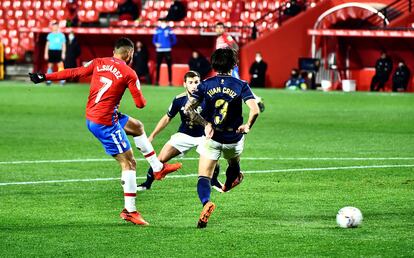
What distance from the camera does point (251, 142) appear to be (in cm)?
2212

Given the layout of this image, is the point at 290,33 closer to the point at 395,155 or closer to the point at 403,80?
the point at 403,80

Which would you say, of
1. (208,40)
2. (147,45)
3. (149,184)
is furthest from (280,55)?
(149,184)

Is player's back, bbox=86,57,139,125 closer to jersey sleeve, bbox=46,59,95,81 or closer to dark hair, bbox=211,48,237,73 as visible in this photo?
jersey sleeve, bbox=46,59,95,81

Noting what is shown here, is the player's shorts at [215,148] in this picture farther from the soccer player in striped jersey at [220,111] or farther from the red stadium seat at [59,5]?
the red stadium seat at [59,5]

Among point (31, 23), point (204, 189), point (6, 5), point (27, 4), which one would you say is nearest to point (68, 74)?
point (204, 189)

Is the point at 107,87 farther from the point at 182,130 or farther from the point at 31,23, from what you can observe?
the point at 31,23

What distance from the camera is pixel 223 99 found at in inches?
452

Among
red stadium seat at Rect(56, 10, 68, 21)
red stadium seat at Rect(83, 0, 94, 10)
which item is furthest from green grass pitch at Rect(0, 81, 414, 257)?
red stadium seat at Rect(56, 10, 68, 21)

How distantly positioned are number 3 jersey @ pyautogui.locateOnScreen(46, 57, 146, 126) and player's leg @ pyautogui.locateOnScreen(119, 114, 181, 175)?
3.53 ft

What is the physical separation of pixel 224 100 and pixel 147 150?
107 inches

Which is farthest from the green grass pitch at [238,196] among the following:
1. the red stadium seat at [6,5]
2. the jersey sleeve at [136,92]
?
the red stadium seat at [6,5]

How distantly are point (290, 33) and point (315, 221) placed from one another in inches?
1207

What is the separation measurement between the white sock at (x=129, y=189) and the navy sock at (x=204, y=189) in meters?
0.74

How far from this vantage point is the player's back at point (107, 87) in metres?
11.9
